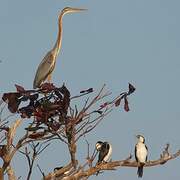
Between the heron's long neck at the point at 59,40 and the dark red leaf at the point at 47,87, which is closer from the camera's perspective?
the dark red leaf at the point at 47,87

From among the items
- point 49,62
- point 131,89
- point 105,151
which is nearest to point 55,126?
point 131,89

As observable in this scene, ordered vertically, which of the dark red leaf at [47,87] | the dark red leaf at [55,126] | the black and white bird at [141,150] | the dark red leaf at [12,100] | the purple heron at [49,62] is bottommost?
the black and white bird at [141,150]

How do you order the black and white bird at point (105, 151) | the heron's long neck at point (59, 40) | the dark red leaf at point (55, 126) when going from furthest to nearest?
the black and white bird at point (105, 151)
the heron's long neck at point (59, 40)
the dark red leaf at point (55, 126)

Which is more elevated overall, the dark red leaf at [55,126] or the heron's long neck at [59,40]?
the heron's long neck at [59,40]

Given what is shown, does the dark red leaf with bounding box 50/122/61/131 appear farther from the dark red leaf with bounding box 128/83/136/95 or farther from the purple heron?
the purple heron

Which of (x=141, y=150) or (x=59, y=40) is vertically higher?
(x=59, y=40)

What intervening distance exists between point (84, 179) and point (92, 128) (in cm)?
65

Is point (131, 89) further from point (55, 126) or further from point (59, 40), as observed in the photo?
point (59, 40)

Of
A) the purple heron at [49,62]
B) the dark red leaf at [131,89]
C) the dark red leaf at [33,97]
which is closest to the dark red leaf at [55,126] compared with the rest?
the dark red leaf at [33,97]

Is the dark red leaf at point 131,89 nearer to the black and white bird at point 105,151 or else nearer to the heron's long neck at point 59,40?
the heron's long neck at point 59,40

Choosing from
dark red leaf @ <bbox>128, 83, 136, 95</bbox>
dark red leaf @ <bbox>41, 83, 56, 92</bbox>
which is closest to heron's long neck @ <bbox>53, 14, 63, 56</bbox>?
dark red leaf @ <bbox>41, 83, 56, 92</bbox>

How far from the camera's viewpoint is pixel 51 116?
18.4 ft

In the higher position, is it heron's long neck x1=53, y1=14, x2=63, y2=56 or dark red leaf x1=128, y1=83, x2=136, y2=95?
heron's long neck x1=53, y1=14, x2=63, y2=56

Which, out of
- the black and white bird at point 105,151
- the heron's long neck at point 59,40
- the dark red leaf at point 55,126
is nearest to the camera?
the dark red leaf at point 55,126
